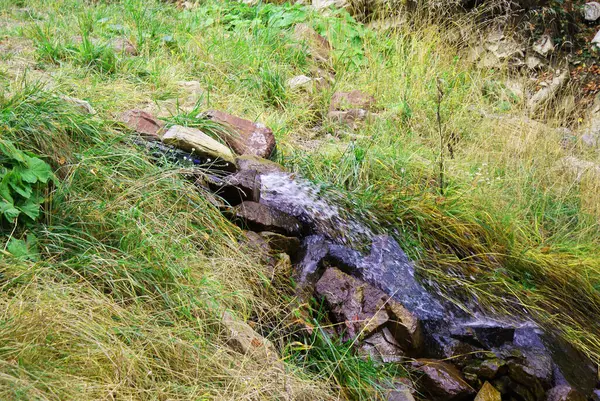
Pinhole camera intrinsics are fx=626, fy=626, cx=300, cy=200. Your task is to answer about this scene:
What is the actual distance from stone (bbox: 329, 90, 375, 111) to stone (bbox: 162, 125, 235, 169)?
76.2 inches

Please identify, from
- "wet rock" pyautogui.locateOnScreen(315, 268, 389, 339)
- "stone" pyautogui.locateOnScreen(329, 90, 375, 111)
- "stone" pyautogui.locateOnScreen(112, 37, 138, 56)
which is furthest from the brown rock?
"stone" pyautogui.locateOnScreen(112, 37, 138, 56)

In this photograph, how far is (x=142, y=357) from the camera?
2.44 metres

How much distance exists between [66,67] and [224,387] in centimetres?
345

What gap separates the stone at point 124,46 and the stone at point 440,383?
383 centimetres

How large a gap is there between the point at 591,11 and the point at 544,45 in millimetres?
672

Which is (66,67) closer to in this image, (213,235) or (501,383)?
(213,235)

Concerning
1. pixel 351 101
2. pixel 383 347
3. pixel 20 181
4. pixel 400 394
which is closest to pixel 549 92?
pixel 351 101

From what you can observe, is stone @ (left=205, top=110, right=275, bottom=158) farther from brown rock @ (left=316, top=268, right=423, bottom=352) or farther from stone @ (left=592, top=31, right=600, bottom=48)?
stone @ (left=592, top=31, right=600, bottom=48)

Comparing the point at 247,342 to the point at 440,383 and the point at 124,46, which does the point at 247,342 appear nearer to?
the point at 440,383

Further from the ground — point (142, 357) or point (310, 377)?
point (142, 357)

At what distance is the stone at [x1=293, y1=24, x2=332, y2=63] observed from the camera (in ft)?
21.4

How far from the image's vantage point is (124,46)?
18.5 feet

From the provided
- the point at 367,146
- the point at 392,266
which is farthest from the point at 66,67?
the point at 392,266

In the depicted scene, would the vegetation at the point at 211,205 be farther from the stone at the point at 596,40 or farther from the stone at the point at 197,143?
the stone at the point at 596,40
